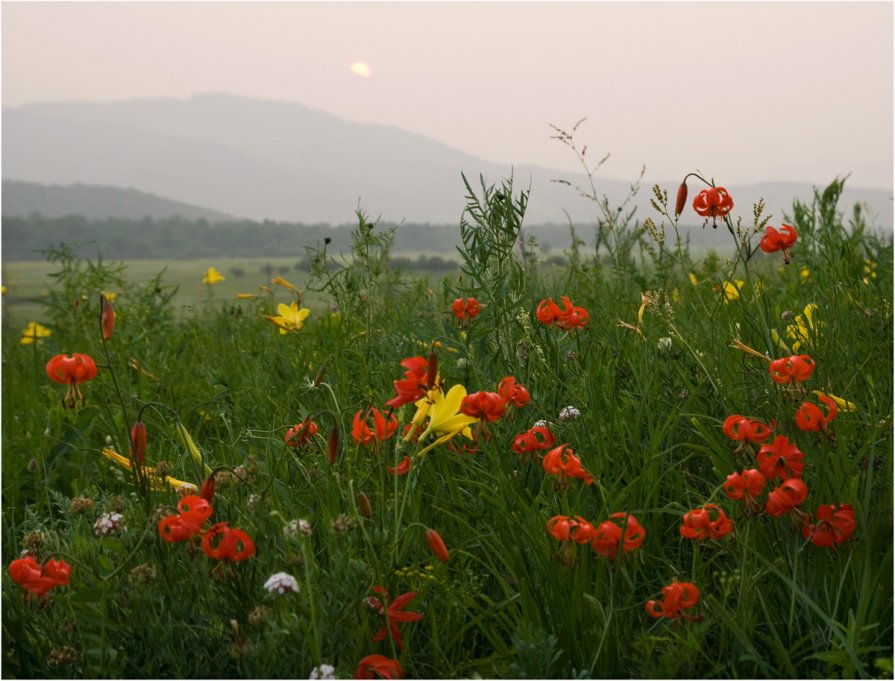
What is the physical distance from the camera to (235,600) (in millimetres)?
1639

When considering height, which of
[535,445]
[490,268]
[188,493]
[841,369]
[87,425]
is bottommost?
[87,425]

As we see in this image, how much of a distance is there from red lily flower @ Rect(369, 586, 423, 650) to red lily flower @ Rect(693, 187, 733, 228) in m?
1.28

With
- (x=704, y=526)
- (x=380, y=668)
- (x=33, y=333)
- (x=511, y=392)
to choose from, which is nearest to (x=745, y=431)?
(x=704, y=526)

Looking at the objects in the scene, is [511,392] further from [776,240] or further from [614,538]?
[776,240]

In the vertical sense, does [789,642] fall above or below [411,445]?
below

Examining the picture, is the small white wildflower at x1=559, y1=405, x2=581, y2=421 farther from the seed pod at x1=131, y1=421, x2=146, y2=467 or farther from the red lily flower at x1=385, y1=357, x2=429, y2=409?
the seed pod at x1=131, y1=421, x2=146, y2=467

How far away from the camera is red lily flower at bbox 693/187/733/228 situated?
2.26 metres

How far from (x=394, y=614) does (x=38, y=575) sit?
63cm

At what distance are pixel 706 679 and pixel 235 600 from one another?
906mm

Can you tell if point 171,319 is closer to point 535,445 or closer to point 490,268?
point 490,268

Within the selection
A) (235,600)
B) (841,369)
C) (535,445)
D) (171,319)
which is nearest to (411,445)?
(535,445)

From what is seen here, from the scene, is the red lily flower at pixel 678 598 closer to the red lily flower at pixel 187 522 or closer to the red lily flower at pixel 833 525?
the red lily flower at pixel 833 525

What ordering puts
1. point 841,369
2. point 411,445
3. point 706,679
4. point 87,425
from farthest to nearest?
point 87,425, point 841,369, point 411,445, point 706,679

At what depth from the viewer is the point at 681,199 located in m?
2.29
